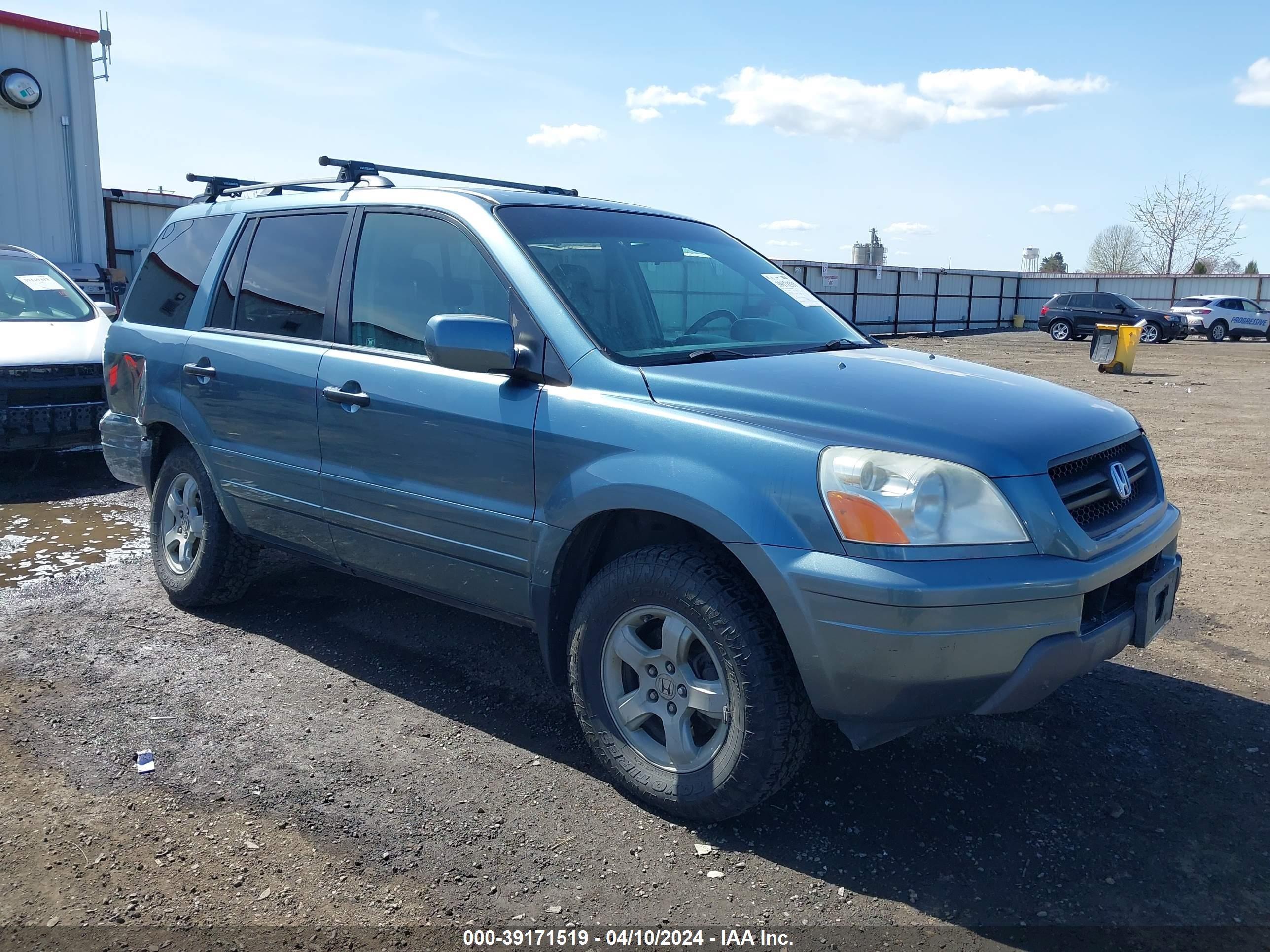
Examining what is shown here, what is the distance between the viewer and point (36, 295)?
8.98 m

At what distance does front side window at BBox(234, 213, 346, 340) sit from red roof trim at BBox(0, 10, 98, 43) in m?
14.1

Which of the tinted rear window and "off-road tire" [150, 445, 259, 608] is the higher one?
the tinted rear window

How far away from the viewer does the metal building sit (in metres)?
15.0

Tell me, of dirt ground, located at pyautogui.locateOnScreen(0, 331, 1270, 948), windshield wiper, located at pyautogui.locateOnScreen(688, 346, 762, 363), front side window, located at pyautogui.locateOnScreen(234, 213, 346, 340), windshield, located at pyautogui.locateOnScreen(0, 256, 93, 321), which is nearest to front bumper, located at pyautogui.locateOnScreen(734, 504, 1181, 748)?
dirt ground, located at pyautogui.locateOnScreen(0, 331, 1270, 948)

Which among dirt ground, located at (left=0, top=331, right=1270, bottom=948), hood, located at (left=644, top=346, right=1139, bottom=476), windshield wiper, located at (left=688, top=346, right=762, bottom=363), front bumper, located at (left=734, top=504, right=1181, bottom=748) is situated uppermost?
windshield wiper, located at (left=688, top=346, right=762, bottom=363)

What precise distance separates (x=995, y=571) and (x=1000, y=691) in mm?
334

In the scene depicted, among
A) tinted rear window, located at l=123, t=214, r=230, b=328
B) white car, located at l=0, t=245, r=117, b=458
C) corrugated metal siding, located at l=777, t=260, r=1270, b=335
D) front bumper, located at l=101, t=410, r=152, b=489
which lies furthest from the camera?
corrugated metal siding, located at l=777, t=260, r=1270, b=335

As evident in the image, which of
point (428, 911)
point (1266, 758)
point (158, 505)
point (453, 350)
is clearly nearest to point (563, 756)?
point (428, 911)

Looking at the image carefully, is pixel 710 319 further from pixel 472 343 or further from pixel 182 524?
pixel 182 524

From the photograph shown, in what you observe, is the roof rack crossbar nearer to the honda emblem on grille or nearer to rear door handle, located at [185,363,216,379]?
rear door handle, located at [185,363,216,379]

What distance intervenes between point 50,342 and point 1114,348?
1786 centimetres

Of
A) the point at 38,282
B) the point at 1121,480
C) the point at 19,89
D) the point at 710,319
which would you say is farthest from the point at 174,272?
the point at 19,89

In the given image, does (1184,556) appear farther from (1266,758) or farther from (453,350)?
(453,350)

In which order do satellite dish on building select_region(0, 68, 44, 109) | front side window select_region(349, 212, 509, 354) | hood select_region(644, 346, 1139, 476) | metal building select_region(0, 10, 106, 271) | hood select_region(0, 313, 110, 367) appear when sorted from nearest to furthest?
1. hood select_region(644, 346, 1139, 476)
2. front side window select_region(349, 212, 509, 354)
3. hood select_region(0, 313, 110, 367)
4. satellite dish on building select_region(0, 68, 44, 109)
5. metal building select_region(0, 10, 106, 271)
